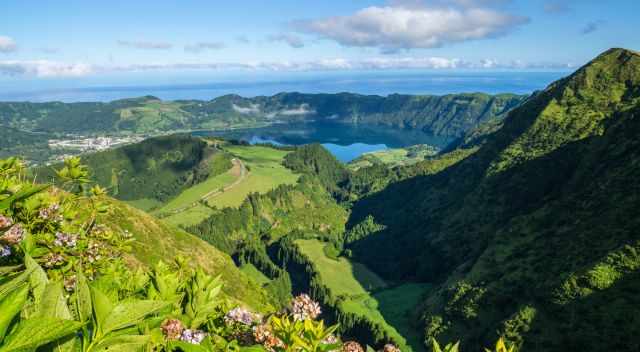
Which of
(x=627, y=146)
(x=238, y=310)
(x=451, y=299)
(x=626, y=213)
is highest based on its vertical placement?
(x=238, y=310)

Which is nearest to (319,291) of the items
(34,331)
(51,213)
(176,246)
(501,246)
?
(176,246)

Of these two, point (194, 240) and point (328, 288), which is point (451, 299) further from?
point (194, 240)

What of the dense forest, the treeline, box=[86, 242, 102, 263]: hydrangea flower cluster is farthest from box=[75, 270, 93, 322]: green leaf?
the treeline

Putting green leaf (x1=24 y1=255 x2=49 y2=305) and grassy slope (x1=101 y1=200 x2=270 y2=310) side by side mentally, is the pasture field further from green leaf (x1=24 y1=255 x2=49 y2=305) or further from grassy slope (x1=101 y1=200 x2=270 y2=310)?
green leaf (x1=24 y1=255 x2=49 y2=305)

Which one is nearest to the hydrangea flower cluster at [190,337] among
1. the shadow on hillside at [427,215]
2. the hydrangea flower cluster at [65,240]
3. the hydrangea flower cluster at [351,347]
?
the hydrangea flower cluster at [351,347]

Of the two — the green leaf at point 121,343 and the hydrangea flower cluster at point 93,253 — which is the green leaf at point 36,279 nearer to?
the green leaf at point 121,343

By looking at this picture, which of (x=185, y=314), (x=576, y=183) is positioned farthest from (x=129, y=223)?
(x=576, y=183)
